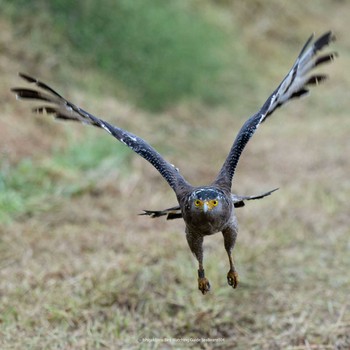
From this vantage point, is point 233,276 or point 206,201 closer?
point 206,201

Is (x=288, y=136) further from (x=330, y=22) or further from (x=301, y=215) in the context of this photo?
(x=330, y=22)

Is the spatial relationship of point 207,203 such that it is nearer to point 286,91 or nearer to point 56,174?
point 286,91

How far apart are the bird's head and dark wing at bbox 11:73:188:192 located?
0.39 metres

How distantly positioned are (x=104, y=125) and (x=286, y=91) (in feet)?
4.08

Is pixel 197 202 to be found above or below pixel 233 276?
above

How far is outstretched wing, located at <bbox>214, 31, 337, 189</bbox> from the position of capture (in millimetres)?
3531

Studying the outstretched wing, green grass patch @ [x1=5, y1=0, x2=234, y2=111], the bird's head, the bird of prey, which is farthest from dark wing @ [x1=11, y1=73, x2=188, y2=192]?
green grass patch @ [x1=5, y1=0, x2=234, y2=111]

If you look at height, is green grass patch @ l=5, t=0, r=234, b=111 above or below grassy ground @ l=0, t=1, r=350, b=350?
above

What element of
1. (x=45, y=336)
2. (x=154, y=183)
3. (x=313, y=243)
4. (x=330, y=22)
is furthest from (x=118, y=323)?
(x=330, y=22)

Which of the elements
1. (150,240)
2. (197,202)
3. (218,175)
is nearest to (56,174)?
(150,240)

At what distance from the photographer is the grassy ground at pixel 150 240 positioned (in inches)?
178

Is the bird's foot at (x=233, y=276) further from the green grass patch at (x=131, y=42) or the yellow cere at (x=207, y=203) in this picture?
the green grass patch at (x=131, y=42)

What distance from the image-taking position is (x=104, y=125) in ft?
12.6

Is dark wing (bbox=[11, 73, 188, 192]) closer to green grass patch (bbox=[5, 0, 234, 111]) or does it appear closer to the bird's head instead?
the bird's head
